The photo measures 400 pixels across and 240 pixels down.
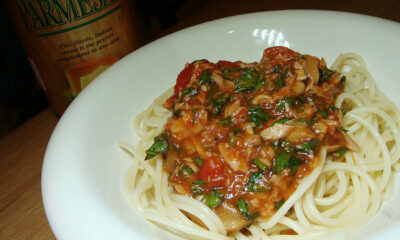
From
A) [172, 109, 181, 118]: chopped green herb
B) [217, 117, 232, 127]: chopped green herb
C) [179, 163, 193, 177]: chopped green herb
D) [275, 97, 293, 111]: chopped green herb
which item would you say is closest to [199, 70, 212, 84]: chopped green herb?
[172, 109, 181, 118]: chopped green herb

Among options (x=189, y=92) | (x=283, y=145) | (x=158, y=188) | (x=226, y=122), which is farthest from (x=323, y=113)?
(x=158, y=188)

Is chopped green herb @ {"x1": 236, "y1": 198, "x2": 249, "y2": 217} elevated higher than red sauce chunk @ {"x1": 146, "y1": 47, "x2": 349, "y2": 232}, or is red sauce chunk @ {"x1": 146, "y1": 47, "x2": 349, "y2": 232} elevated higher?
red sauce chunk @ {"x1": 146, "y1": 47, "x2": 349, "y2": 232}

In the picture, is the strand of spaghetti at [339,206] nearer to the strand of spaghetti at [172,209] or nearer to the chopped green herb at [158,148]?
the strand of spaghetti at [172,209]

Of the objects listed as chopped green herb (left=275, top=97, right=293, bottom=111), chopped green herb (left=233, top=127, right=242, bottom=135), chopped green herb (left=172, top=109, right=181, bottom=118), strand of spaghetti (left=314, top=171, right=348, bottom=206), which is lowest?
strand of spaghetti (left=314, top=171, right=348, bottom=206)

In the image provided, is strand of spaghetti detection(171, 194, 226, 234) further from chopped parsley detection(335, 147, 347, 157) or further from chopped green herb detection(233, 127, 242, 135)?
chopped parsley detection(335, 147, 347, 157)

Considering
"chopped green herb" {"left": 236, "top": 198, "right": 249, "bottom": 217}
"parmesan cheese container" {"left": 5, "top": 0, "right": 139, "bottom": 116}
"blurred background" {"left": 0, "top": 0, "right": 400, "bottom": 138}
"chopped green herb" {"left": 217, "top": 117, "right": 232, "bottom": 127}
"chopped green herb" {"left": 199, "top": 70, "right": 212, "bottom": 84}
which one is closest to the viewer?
"chopped green herb" {"left": 236, "top": 198, "right": 249, "bottom": 217}

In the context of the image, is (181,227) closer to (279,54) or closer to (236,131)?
(236,131)

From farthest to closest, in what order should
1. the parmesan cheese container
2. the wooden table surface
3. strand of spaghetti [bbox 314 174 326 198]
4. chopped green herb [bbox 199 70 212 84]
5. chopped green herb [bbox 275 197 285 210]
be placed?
the parmesan cheese container → the wooden table surface → chopped green herb [bbox 199 70 212 84] → strand of spaghetti [bbox 314 174 326 198] → chopped green herb [bbox 275 197 285 210]

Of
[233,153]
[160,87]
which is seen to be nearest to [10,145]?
[160,87]
